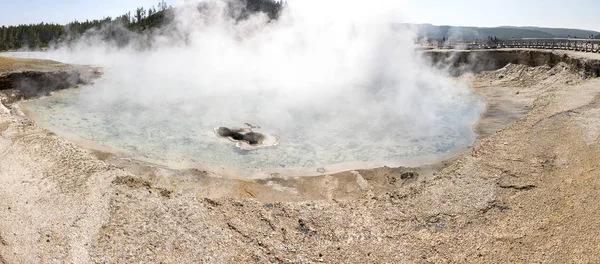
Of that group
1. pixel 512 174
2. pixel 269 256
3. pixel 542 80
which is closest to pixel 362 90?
pixel 542 80

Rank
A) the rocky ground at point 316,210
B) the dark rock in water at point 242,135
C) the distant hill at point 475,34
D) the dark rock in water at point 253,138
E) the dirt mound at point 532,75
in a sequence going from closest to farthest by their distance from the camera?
the rocky ground at point 316,210 < the dark rock in water at point 253,138 < the dark rock in water at point 242,135 < the dirt mound at point 532,75 < the distant hill at point 475,34

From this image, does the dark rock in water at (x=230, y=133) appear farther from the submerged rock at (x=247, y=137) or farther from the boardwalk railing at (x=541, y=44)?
the boardwalk railing at (x=541, y=44)

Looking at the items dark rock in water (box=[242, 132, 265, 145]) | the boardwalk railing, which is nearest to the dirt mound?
the boardwalk railing

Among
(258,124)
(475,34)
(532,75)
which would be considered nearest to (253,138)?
(258,124)

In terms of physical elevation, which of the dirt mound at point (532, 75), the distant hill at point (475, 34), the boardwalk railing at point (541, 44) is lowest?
the dirt mound at point (532, 75)

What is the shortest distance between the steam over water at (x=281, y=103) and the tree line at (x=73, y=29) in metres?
17.9

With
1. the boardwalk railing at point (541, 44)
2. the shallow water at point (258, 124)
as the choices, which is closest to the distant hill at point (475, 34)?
the boardwalk railing at point (541, 44)

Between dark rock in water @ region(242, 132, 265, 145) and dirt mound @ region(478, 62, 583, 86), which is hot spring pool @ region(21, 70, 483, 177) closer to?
dark rock in water @ region(242, 132, 265, 145)

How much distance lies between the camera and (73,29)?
53875 mm

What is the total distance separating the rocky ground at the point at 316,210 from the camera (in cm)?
637

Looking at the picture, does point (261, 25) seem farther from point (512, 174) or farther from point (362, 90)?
point (512, 174)

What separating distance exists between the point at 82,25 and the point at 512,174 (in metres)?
61.1

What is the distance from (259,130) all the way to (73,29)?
5162 centimetres

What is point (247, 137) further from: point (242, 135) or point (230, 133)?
point (230, 133)
